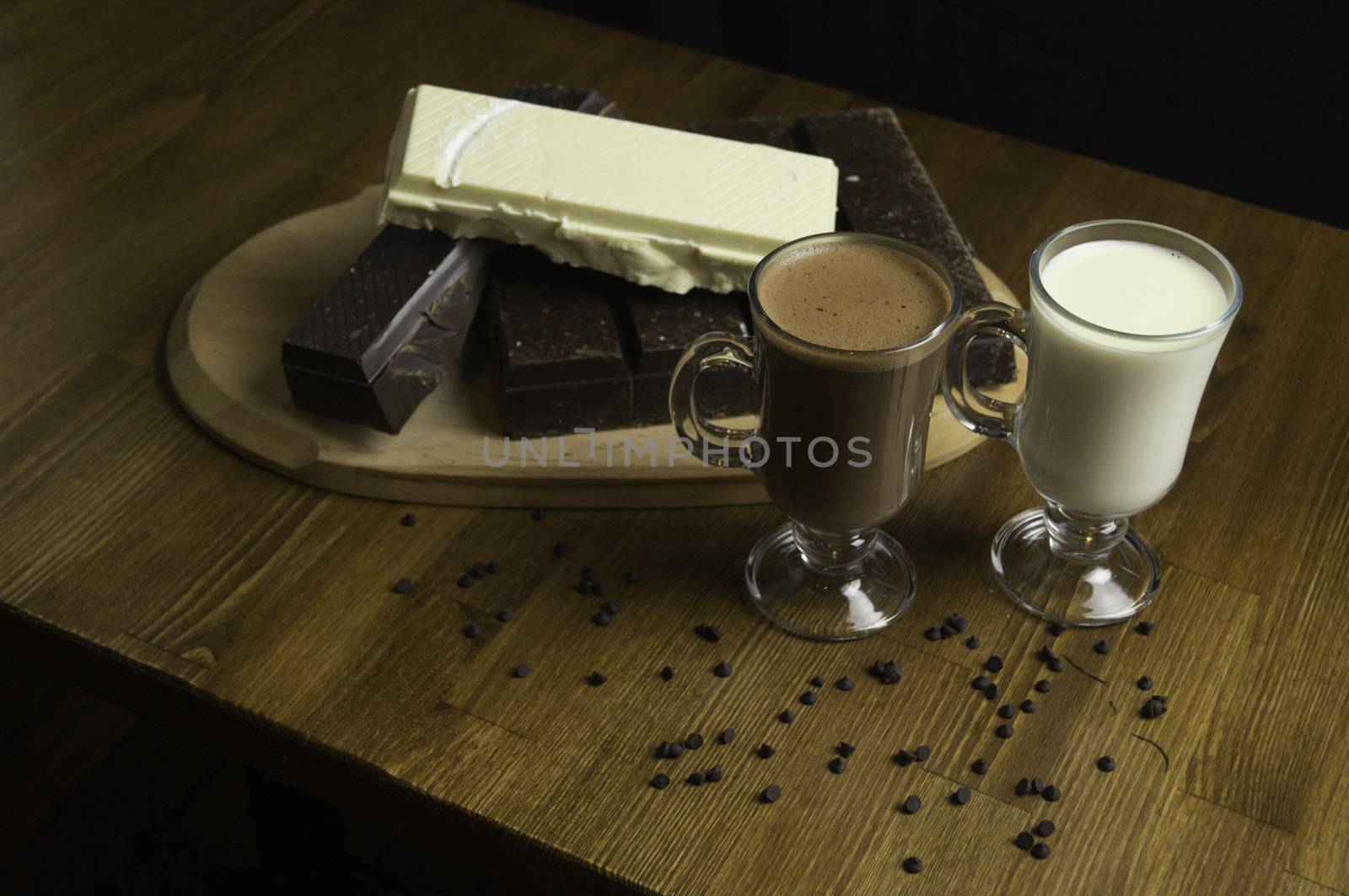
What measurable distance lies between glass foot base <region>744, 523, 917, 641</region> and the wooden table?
19mm

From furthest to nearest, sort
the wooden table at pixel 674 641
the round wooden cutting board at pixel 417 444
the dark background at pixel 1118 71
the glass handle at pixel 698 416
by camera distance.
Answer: the dark background at pixel 1118 71
the round wooden cutting board at pixel 417 444
the glass handle at pixel 698 416
the wooden table at pixel 674 641

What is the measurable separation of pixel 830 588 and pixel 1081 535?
23 centimetres

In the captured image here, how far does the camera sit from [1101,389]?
3.52 ft

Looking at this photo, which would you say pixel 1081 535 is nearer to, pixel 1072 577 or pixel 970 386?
pixel 1072 577

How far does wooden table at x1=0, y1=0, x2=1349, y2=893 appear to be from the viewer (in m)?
1.04

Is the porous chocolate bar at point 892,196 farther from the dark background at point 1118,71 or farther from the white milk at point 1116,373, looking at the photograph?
the dark background at point 1118,71

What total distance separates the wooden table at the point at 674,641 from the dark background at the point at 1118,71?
2.66 feet

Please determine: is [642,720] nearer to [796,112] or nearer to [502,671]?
[502,671]

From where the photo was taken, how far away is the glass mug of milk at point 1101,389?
3.47ft

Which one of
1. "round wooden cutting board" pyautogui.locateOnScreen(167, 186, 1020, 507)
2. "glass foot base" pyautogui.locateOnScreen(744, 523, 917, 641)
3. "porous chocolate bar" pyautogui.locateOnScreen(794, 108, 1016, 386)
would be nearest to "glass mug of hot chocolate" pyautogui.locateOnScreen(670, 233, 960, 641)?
"glass foot base" pyautogui.locateOnScreen(744, 523, 917, 641)

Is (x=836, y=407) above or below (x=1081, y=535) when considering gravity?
above

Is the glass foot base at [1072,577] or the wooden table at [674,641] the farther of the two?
the glass foot base at [1072,577]

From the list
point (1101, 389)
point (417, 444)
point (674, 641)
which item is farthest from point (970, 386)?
point (417, 444)

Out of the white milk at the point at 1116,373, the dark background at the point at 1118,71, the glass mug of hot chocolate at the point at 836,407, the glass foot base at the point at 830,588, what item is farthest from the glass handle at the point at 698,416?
the dark background at the point at 1118,71
